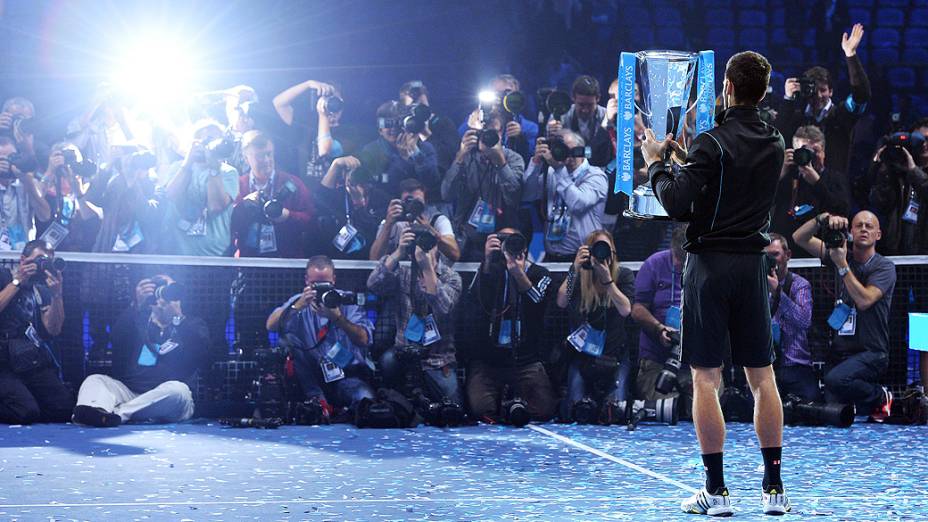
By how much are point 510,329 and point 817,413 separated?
6.89 feet

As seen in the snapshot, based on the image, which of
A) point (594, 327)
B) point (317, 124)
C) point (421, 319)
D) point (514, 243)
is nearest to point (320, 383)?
point (421, 319)

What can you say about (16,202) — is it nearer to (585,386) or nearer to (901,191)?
(585,386)

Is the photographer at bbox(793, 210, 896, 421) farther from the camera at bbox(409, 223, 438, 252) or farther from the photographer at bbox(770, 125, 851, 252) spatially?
the camera at bbox(409, 223, 438, 252)

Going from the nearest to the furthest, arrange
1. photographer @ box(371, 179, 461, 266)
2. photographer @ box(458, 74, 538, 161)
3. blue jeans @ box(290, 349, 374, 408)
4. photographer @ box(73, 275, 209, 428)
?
photographer @ box(73, 275, 209, 428) → blue jeans @ box(290, 349, 374, 408) → photographer @ box(371, 179, 461, 266) → photographer @ box(458, 74, 538, 161)

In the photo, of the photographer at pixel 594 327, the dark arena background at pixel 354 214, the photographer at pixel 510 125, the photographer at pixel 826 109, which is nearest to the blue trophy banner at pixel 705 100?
the dark arena background at pixel 354 214

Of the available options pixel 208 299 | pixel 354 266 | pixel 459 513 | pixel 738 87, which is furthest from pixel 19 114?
pixel 738 87

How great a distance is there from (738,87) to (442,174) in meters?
4.81

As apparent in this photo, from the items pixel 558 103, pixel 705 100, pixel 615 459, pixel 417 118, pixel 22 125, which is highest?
pixel 558 103

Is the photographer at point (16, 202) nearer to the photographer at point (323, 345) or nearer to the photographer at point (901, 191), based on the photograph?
the photographer at point (323, 345)

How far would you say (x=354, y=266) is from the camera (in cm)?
880

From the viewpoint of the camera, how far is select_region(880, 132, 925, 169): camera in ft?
29.8

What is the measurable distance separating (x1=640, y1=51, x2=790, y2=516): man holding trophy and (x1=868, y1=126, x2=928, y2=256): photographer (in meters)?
4.96

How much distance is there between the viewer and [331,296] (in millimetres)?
8281

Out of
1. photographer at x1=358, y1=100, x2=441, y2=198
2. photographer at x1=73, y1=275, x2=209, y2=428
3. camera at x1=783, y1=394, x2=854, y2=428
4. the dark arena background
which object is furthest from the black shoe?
camera at x1=783, y1=394, x2=854, y2=428
